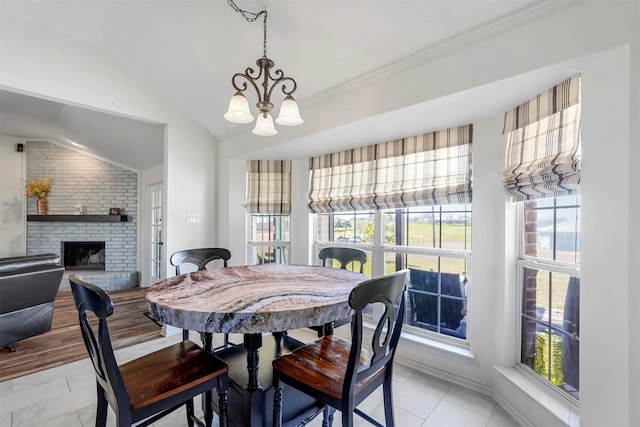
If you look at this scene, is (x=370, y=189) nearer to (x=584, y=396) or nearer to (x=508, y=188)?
(x=508, y=188)

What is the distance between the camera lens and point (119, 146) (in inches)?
183

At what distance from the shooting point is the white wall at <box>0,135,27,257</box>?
504 centimetres

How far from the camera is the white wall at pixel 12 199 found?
5043 mm

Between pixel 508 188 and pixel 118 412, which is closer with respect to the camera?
pixel 118 412

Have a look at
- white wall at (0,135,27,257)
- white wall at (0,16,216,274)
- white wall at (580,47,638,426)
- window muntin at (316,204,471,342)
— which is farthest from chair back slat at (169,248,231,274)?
white wall at (0,135,27,257)

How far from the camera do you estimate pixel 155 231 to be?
5062 mm

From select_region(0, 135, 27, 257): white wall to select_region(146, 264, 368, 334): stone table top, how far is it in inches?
221

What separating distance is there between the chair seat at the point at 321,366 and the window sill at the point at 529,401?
1.09 metres

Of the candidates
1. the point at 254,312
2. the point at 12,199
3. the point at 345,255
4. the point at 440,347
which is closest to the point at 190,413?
the point at 254,312

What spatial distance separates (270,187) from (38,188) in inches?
187

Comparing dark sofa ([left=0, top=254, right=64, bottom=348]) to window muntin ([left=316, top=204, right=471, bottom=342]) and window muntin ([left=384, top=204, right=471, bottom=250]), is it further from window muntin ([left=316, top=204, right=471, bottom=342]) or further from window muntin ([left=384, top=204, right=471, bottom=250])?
window muntin ([left=384, top=204, right=471, bottom=250])

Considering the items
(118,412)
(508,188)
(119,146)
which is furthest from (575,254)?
(119,146)

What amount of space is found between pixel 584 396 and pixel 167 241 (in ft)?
11.4

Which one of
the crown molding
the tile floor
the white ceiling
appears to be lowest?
the tile floor
